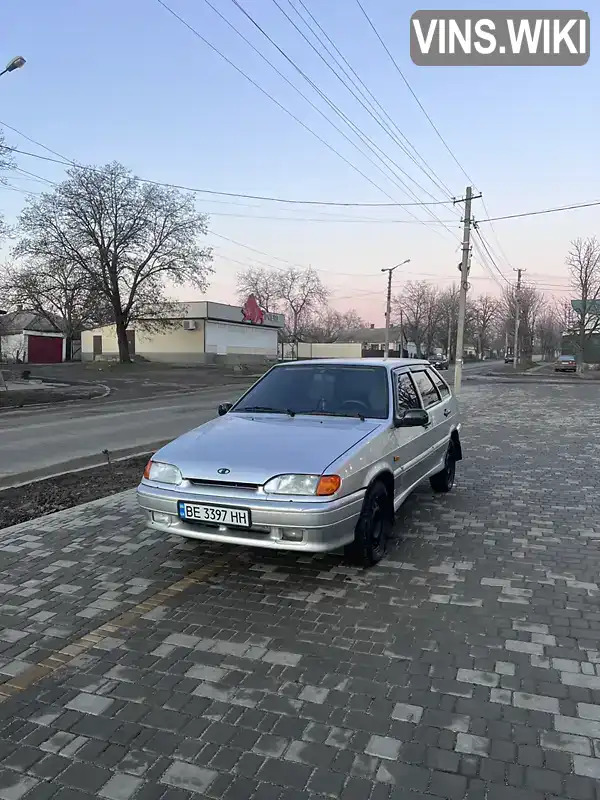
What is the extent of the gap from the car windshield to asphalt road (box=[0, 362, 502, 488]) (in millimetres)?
4218

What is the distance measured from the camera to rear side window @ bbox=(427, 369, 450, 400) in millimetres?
7250

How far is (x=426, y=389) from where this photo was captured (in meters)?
6.70

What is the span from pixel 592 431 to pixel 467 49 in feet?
27.8

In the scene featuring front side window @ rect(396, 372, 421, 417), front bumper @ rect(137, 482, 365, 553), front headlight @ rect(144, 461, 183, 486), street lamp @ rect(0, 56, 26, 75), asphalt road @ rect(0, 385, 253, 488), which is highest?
street lamp @ rect(0, 56, 26, 75)

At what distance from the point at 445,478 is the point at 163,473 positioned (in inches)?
158

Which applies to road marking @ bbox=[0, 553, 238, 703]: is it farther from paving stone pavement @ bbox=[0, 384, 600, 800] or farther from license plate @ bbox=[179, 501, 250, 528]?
license plate @ bbox=[179, 501, 250, 528]

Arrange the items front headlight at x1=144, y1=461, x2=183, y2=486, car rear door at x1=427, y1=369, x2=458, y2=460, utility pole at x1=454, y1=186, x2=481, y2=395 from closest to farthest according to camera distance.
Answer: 1. front headlight at x1=144, y1=461, x2=183, y2=486
2. car rear door at x1=427, y1=369, x2=458, y2=460
3. utility pole at x1=454, y1=186, x2=481, y2=395

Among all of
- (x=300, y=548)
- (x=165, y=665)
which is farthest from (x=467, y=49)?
(x=165, y=665)

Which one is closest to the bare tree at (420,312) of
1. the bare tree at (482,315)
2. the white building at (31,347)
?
the bare tree at (482,315)

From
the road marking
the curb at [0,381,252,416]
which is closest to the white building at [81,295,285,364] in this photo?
the curb at [0,381,252,416]

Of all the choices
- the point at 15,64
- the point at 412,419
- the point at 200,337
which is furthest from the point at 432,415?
the point at 200,337

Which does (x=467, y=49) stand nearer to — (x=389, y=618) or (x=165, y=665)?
(x=389, y=618)

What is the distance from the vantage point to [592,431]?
13.3 metres

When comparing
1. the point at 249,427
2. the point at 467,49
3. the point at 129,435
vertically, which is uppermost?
the point at 467,49
